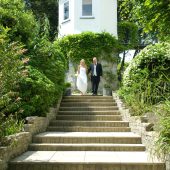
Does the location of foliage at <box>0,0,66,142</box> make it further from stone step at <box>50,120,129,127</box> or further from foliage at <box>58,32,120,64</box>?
foliage at <box>58,32,120,64</box>

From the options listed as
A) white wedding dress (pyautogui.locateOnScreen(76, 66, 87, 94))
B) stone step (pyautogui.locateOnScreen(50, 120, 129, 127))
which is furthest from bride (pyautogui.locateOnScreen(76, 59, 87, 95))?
stone step (pyautogui.locateOnScreen(50, 120, 129, 127))

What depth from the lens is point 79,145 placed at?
29.2 ft

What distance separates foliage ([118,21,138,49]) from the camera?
25375 mm

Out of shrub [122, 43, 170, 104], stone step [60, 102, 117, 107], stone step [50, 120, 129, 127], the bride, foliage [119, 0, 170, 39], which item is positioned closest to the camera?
foliage [119, 0, 170, 39]

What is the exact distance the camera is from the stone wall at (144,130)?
727 cm

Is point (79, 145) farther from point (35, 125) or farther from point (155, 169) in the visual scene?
point (155, 169)

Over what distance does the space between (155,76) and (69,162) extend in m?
6.74

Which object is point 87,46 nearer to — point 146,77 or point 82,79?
point 82,79

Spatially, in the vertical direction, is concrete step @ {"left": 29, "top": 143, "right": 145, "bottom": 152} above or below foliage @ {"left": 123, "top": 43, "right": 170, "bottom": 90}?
below

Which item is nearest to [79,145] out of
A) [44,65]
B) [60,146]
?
[60,146]

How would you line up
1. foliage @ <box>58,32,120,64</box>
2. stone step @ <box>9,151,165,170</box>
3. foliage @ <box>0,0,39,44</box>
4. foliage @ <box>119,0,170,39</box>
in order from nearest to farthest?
stone step @ <box>9,151,165,170</box> → foliage @ <box>119,0,170,39</box> → foliage @ <box>0,0,39,44</box> → foliage @ <box>58,32,120,64</box>

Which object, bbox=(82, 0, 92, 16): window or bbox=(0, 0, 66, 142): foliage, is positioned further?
bbox=(82, 0, 92, 16): window

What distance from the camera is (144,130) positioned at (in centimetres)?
916

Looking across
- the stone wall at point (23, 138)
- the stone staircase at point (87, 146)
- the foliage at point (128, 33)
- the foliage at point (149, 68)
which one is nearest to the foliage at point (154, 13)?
the foliage at point (149, 68)
